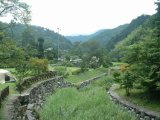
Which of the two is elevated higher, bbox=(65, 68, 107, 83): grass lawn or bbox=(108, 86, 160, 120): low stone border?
bbox=(108, 86, 160, 120): low stone border

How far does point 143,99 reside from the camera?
23.1 meters

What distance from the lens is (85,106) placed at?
22.8m

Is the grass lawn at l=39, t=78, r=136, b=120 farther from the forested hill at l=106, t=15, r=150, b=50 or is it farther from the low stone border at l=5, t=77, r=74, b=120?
the forested hill at l=106, t=15, r=150, b=50

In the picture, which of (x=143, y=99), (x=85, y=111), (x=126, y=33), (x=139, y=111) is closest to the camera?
(x=139, y=111)

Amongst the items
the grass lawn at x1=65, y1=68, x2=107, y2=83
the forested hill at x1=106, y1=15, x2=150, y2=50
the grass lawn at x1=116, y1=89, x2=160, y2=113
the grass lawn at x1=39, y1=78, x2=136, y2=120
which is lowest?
the grass lawn at x1=65, y1=68, x2=107, y2=83

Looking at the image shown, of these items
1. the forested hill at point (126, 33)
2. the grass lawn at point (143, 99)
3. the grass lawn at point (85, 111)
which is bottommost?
the grass lawn at point (85, 111)

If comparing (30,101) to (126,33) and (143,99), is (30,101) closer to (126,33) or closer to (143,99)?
(143,99)

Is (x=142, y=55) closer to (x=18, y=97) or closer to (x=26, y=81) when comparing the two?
(x=18, y=97)

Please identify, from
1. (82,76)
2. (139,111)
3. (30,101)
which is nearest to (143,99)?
(139,111)

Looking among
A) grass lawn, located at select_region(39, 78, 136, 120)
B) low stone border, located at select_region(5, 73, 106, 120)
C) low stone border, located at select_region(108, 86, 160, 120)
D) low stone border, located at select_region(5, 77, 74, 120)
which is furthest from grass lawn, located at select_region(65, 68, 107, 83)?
low stone border, located at select_region(108, 86, 160, 120)

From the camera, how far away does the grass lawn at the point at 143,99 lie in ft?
70.0

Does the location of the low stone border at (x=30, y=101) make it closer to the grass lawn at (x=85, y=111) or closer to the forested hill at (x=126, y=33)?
the grass lawn at (x=85, y=111)

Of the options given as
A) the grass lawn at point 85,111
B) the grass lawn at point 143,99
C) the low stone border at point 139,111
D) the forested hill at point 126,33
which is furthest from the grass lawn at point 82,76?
the forested hill at point 126,33

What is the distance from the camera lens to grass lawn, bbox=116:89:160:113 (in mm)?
21345
